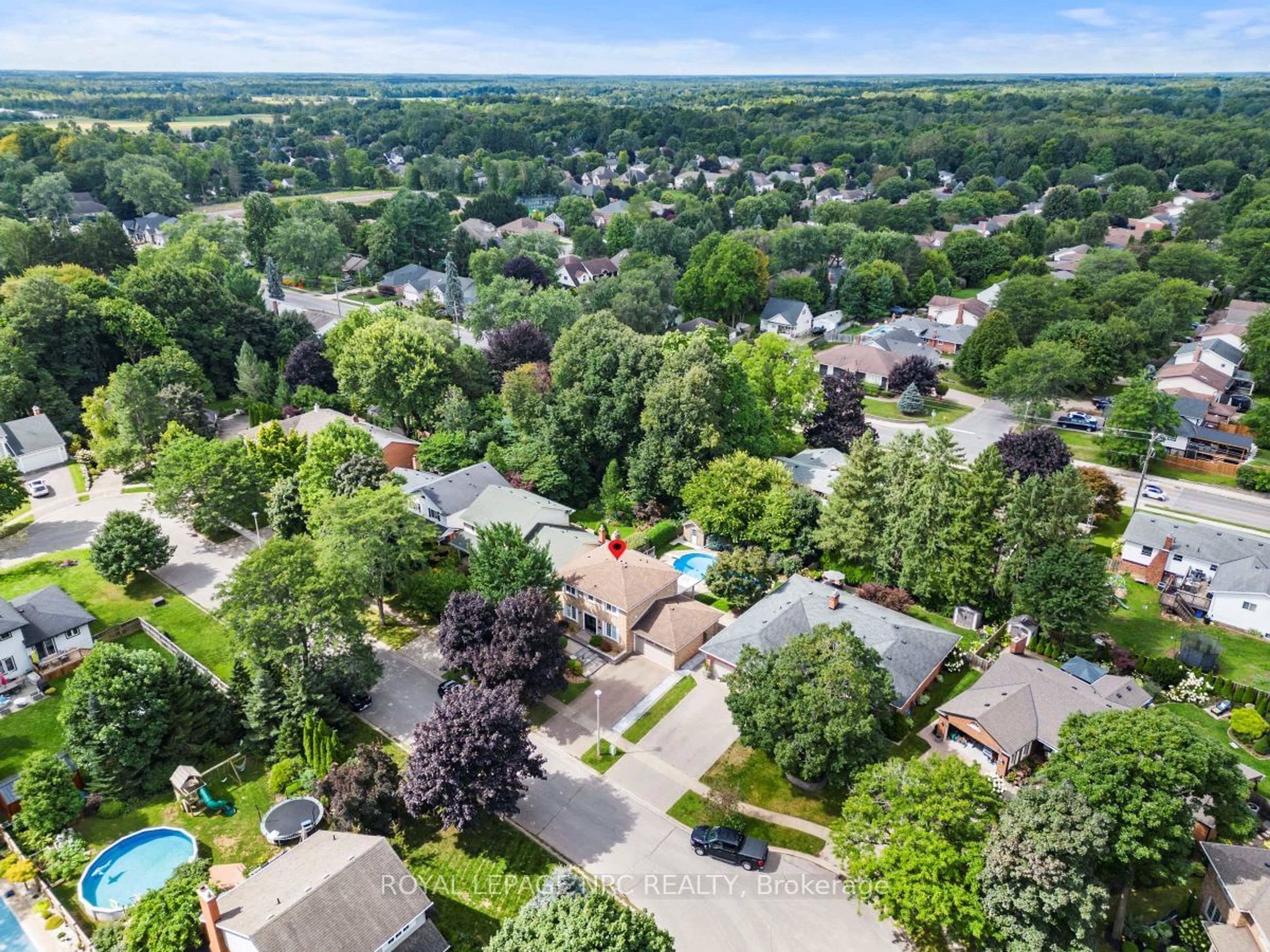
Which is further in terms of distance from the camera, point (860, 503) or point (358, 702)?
point (860, 503)

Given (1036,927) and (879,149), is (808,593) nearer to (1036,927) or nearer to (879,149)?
(1036,927)

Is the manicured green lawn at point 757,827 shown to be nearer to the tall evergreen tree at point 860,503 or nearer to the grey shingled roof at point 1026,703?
the grey shingled roof at point 1026,703

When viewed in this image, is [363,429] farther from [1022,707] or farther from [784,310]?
[784,310]

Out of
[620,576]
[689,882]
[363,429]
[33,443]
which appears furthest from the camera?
[33,443]

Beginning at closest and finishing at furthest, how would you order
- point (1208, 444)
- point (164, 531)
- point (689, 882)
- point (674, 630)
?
1. point (689, 882)
2. point (674, 630)
3. point (164, 531)
4. point (1208, 444)

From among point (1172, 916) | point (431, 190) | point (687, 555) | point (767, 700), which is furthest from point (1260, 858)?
point (431, 190)

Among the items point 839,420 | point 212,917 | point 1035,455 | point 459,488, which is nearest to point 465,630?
point 212,917

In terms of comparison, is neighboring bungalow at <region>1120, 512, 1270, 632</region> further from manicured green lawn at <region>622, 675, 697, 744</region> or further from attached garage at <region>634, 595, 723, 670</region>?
manicured green lawn at <region>622, 675, 697, 744</region>

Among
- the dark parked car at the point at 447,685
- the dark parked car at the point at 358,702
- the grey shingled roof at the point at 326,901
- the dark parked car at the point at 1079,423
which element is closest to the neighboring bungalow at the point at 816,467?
the dark parked car at the point at 1079,423
